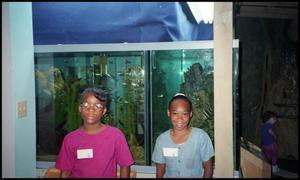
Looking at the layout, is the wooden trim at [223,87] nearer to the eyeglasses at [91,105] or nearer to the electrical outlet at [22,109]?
the eyeglasses at [91,105]

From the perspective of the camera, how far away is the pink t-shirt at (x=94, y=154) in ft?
7.96

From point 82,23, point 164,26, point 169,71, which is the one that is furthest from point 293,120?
point 82,23

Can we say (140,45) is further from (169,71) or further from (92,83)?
(92,83)

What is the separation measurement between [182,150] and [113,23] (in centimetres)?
195

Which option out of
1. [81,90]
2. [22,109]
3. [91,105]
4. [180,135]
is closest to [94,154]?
[91,105]

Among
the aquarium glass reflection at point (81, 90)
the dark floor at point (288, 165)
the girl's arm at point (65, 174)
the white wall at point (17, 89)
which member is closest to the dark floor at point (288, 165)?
the dark floor at point (288, 165)

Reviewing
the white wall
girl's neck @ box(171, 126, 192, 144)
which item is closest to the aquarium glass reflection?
the white wall

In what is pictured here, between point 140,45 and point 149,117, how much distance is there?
0.91 metres

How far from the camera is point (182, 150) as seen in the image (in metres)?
2.50

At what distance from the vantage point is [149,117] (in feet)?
12.9

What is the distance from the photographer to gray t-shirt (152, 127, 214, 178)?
2.47 metres

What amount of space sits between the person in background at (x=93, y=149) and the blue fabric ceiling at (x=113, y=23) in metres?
1.45

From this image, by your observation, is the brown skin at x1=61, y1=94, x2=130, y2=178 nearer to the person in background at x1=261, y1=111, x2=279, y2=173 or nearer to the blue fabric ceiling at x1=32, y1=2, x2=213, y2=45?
the blue fabric ceiling at x1=32, y1=2, x2=213, y2=45

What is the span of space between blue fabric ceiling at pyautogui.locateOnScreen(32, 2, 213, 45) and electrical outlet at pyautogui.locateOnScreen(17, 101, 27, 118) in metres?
1.34
